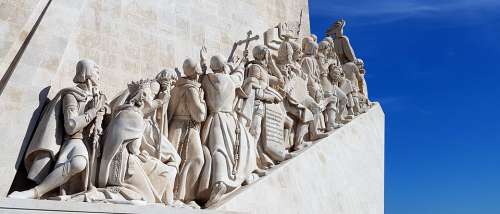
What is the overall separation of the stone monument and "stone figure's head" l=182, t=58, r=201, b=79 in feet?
0.08

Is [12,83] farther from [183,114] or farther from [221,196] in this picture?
[221,196]

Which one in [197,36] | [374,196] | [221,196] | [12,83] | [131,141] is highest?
[197,36]

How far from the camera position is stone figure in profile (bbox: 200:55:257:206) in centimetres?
588

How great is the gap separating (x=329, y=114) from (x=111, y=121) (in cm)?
419

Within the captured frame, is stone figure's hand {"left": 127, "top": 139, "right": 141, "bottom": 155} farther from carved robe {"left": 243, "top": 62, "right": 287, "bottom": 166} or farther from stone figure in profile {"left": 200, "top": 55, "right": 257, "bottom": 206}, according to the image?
carved robe {"left": 243, "top": 62, "right": 287, "bottom": 166}

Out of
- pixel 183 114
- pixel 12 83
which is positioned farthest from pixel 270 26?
pixel 12 83

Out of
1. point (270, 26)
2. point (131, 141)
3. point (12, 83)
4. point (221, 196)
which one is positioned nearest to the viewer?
point (12, 83)

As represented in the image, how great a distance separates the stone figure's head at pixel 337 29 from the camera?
10680 millimetres

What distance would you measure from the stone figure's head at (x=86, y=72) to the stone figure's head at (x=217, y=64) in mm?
1530

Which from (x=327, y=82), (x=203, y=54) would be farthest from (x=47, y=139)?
(x=327, y=82)

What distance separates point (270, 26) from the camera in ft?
27.1

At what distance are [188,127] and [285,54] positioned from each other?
2.19m

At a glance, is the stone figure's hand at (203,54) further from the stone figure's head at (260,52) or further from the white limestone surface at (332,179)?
the white limestone surface at (332,179)

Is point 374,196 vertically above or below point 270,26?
below
